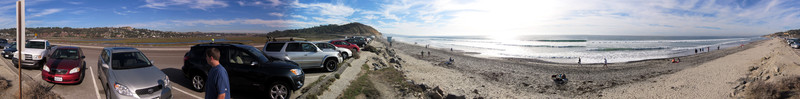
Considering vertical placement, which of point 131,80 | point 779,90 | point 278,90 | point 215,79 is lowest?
point 779,90

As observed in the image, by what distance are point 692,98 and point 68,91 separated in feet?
78.9

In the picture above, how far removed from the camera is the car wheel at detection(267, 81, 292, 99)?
718 centimetres

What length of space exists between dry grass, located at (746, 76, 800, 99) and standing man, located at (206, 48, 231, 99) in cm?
1942

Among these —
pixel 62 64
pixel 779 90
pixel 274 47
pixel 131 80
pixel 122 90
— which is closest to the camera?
pixel 122 90

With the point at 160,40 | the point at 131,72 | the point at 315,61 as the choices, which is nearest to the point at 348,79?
the point at 315,61

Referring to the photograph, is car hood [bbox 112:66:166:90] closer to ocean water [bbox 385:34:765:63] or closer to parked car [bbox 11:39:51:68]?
parked car [bbox 11:39:51:68]

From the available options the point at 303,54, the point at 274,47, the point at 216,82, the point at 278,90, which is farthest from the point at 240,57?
the point at 303,54

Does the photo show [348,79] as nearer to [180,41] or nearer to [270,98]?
[270,98]

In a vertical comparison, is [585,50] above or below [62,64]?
below

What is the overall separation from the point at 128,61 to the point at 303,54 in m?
5.44

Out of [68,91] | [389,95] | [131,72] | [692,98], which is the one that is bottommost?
[692,98]

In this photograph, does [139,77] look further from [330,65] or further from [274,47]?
[330,65]

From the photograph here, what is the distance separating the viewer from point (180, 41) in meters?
28.5

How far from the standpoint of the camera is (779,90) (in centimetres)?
1452
